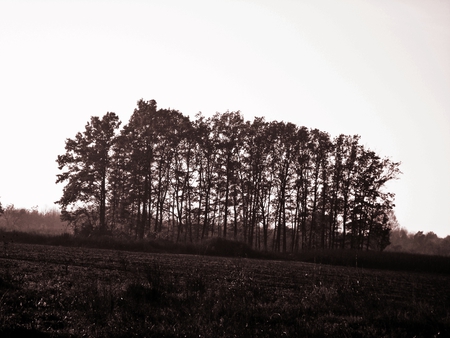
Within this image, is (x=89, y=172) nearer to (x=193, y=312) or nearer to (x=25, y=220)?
(x=193, y=312)

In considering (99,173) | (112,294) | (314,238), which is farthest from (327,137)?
(112,294)

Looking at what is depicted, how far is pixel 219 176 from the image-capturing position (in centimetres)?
5809

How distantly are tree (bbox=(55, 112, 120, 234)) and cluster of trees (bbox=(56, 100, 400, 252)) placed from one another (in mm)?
134

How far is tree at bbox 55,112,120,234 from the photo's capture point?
55906mm

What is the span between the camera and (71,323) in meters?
9.38

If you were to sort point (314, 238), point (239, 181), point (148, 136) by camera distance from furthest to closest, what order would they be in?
point (314, 238) < point (239, 181) < point (148, 136)

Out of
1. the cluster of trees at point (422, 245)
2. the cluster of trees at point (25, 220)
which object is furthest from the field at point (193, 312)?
the cluster of trees at point (422, 245)

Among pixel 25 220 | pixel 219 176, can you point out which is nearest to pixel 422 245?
pixel 219 176

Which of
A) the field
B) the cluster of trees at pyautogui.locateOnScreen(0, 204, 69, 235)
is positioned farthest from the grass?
the cluster of trees at pyautogui.locateOnScreen(0, 204, 69, 235)

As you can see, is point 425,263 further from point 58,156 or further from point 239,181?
point 58,156

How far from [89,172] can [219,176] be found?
17.8 metres

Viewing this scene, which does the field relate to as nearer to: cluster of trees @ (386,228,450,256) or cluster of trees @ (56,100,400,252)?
cluster of trees @ (56,100,400,252)

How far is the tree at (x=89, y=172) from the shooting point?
55.9 m

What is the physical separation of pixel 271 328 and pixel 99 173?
5074 centimetres
